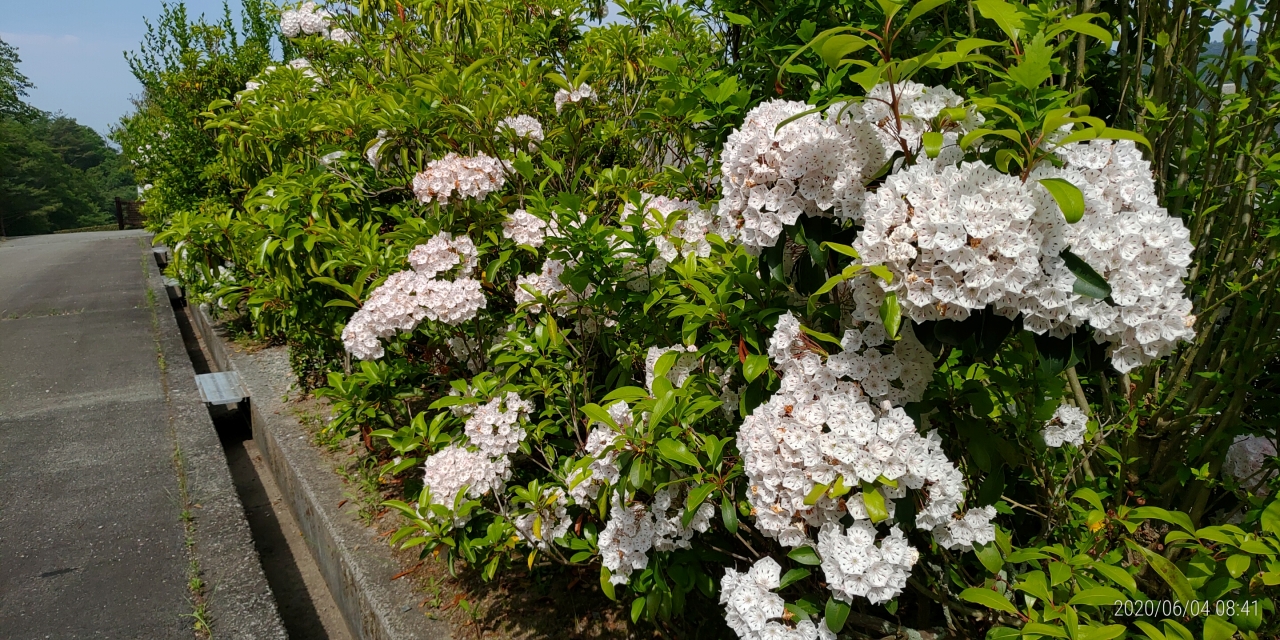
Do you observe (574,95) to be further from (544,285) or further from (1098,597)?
(1098,597)

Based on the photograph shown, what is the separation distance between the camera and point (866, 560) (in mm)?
1392

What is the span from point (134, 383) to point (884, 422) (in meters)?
6.47

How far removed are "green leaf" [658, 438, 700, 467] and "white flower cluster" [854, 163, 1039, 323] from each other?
0.62m

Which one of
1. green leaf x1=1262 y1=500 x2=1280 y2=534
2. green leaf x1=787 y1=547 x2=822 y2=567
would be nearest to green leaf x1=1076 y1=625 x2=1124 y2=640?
green leaf x1=1262 y1=500 x2=1280 y2=534

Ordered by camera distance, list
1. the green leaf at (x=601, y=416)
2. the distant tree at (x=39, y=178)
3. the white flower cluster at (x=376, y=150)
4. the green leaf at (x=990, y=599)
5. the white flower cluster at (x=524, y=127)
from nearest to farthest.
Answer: the green leaf at (x=990, y=599) < the green leaf at (x=601, y=416) < the white flower cluster at (x=524, y=127) < the white flower cluster at (x=376, y=150) < the distant tree at (x=39, y=178)

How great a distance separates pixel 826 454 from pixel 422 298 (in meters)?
1.87

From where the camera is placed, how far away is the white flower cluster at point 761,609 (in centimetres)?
152

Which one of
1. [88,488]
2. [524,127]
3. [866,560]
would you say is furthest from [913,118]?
[88,488]

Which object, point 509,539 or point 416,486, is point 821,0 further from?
point 416,486

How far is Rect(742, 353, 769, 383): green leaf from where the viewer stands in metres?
1.65

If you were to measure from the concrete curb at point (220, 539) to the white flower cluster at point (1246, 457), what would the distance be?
3.10m

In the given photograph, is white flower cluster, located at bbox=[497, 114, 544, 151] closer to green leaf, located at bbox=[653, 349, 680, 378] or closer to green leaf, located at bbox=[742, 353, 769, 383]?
green leaf, located at bbox=[653, 349, 680, 378]

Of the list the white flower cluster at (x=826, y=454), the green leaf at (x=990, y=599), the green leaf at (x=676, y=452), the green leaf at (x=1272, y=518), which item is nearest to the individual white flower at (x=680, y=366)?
the green leaf at (x=676, y=452)

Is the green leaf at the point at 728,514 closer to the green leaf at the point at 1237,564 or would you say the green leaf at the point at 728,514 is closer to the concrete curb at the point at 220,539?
the green leaf at the point at 1237,564
